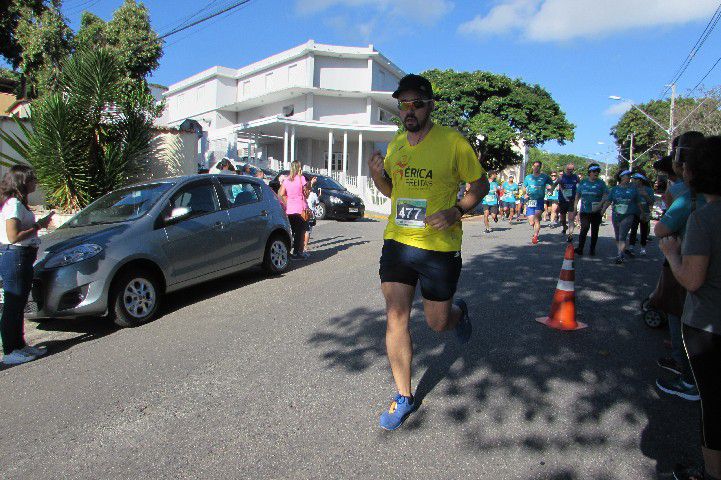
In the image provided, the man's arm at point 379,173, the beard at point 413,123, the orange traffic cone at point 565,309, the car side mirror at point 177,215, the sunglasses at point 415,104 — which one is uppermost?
the sunglasses at point 415,104

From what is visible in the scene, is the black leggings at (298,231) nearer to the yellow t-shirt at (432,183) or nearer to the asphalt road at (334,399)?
the asphalt road at (334,399)

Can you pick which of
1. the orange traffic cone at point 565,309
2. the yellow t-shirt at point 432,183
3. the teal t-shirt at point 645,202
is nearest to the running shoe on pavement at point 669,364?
the orange traffic cone at point 565,309

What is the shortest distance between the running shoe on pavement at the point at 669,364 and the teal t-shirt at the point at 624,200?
5.26 metres

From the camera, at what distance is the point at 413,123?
3.11 metres

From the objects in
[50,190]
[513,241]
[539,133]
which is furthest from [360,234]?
[539,133]

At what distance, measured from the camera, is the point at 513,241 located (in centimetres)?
1173

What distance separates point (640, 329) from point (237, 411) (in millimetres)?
3966

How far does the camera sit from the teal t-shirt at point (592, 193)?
30.5ft

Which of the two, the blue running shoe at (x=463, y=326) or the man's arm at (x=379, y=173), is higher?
the man's arm at (x=379, y=173)

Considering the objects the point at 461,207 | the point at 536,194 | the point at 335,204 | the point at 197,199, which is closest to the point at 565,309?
the point at 461,207

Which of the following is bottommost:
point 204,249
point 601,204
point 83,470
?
point 83,470

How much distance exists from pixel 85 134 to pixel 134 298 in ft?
23.9

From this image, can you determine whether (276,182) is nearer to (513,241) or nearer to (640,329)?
(513,241)

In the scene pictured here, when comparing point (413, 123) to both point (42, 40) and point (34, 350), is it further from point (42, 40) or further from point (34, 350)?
point (42, 40)
